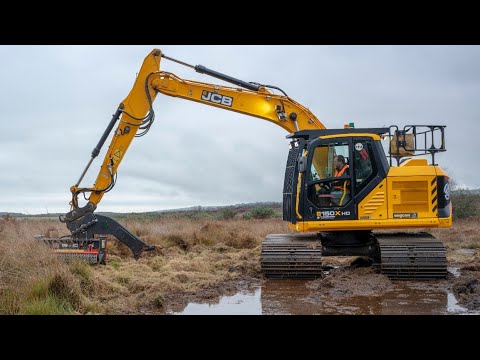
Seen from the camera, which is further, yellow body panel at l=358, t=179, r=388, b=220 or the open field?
yellow body panel at l=358, t=179, r=388, b=220

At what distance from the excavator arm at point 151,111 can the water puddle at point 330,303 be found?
4.51 meters

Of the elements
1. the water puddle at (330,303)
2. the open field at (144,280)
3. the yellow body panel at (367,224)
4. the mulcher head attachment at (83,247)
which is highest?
the yellow body panel at (367,224)

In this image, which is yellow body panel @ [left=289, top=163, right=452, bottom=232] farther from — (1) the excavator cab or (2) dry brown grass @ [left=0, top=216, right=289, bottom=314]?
(2) dry brown grass @ [left=0, top=216, right=289, bottom=314]

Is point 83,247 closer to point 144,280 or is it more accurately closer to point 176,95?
point 144,280

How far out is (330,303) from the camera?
8680mm

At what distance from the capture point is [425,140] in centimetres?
1159

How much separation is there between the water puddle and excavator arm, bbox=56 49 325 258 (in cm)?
451

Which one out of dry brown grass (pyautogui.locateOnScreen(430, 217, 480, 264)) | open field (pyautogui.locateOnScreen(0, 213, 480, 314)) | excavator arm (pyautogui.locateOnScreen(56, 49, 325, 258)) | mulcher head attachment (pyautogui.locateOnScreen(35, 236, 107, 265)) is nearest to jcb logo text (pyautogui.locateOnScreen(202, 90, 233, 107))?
excavator arm (pyautogui.locateOnScreen(56, 49, 325, 258))

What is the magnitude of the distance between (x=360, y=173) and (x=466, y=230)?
1313cm

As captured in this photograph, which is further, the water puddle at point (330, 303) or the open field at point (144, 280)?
the water puddle at point (330, 303)

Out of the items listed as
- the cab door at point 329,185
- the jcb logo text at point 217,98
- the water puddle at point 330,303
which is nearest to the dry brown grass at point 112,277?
the water puddle at point 330,303

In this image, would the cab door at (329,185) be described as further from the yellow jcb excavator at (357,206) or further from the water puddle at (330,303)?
the water puddle at (330,303)

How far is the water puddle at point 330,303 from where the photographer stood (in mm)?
8055

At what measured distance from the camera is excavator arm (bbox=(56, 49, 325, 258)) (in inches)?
499
